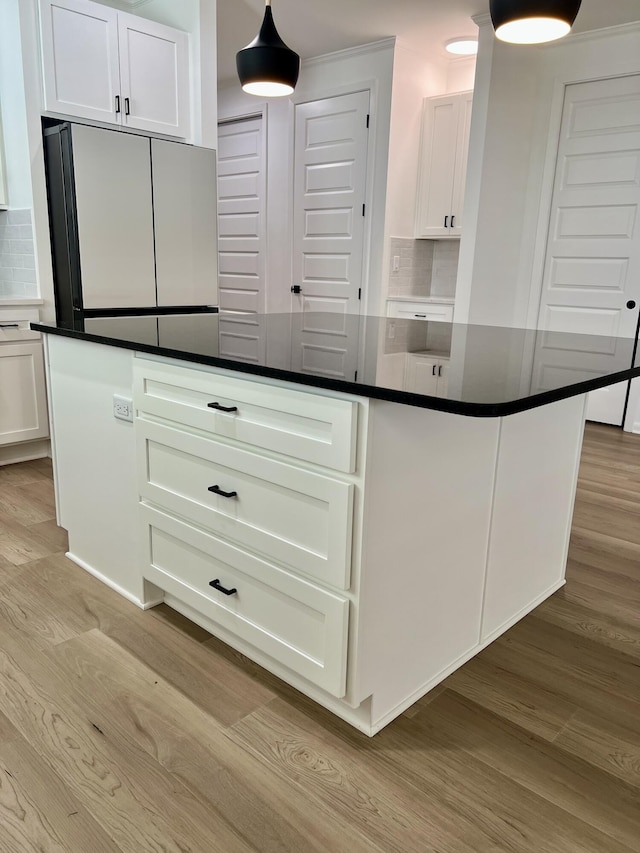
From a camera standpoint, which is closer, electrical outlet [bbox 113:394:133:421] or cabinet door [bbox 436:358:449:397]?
cabinet door [bbox 436:358:449:397]

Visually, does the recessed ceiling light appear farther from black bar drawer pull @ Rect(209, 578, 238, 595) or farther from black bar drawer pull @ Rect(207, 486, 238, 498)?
black bar drawer pull @ Rect(209, 578, 238, 595)

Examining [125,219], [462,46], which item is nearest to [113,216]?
[125,219]

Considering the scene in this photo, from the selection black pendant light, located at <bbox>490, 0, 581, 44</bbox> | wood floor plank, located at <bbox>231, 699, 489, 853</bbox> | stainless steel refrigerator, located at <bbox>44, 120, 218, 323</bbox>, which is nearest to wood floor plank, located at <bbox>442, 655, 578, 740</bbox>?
wood floor plank, located at <bbox>231, 699, 489, 853</bbox>

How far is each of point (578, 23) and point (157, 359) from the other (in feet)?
12.5

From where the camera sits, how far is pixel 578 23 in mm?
3969

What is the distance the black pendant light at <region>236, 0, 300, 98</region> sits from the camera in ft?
7.84

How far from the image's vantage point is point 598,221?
171 inches

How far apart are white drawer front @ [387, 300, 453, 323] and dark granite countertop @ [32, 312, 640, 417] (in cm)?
244

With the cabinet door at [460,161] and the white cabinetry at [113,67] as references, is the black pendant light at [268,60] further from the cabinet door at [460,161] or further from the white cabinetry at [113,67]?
the cabinet door at [460,161]

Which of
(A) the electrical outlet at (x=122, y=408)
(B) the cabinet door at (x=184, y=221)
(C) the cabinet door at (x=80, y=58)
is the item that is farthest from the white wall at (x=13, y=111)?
(A) the electrical outlet at (x=122, y=408)

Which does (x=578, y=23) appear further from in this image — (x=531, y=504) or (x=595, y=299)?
(x=531, y=504)

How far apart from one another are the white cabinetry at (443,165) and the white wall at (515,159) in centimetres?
37

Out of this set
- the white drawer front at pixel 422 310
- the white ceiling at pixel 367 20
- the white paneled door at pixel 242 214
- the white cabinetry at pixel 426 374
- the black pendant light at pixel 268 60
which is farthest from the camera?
the white paneled door at pixel 242 214

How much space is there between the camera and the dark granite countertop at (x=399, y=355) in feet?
3.85
